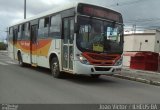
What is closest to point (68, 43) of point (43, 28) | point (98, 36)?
point (98, 36)

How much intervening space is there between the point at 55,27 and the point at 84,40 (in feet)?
9.01

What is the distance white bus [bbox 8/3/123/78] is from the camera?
14.6m

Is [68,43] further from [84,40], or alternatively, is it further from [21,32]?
[21,32]

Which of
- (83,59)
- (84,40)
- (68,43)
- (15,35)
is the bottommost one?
(83,59)

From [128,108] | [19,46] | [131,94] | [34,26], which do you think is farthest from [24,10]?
[128,108]

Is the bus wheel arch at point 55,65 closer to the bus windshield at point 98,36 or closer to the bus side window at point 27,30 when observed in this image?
the bus windshield at point 98,36

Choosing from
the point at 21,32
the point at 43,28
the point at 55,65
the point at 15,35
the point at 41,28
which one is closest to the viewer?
the point at 55,65

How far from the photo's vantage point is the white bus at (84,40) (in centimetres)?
1462

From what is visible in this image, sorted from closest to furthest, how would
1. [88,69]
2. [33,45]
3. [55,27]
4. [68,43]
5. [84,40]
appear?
[88,69]
[84,40]
[68,43]
[55,27]
[33,45]

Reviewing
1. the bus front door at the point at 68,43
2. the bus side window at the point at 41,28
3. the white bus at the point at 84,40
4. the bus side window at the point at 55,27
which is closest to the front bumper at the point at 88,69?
the white bus at the point at 84,40

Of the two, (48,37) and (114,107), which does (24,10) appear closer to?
(48,37)

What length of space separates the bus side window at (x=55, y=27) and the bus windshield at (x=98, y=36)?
6.59 ft

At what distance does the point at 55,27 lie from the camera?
17.0 m

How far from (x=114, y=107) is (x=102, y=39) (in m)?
5.86
